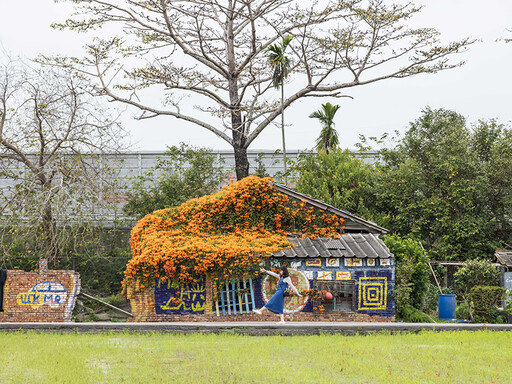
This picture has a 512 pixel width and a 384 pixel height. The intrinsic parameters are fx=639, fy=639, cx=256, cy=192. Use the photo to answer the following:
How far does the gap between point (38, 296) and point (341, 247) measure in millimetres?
10140

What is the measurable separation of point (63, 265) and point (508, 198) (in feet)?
72.8

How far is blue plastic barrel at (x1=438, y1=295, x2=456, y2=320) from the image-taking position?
22.7 m

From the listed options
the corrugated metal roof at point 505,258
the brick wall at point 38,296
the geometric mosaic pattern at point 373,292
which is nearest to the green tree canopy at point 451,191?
the corrugated metal roof at point 505,258

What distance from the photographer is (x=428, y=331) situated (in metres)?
17.5

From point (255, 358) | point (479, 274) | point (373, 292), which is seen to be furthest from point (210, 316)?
point (479, 274)

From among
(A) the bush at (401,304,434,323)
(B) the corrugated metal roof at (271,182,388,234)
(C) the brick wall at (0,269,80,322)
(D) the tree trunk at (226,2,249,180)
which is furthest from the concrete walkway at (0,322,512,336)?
(D) the tree trunk at (226,2,249,180)

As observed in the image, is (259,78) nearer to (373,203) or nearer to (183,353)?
(373,203)

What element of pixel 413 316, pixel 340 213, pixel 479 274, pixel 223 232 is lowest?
pixel 413 316

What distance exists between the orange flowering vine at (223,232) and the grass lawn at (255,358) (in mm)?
3988

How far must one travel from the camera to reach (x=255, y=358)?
13188 mm

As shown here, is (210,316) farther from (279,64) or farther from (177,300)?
(279,64)

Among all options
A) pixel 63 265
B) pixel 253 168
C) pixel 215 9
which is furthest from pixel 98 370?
pixel 253 168

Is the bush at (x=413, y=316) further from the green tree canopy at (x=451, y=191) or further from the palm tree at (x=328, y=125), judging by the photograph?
the palm tree at (x=328, y=125)

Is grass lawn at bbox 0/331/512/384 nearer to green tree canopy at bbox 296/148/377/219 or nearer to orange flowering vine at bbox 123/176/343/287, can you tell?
orange flowering vine at bbox 123/176/343/287
